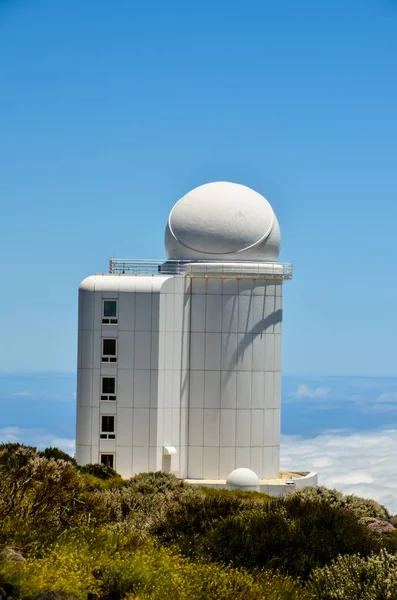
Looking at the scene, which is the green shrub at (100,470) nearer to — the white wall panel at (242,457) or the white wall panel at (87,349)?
the white wall panel at (87,349)

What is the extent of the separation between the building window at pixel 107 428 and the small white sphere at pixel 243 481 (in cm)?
467

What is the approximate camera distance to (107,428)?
154ft

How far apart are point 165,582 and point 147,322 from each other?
23832 mm

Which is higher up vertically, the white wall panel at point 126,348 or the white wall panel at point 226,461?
the white wall panel at point 126,348

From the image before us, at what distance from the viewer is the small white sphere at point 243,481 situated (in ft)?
152

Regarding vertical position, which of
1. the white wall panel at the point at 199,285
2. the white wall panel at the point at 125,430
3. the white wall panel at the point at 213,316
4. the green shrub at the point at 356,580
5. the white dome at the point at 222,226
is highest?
the white dome at the point at 222,226

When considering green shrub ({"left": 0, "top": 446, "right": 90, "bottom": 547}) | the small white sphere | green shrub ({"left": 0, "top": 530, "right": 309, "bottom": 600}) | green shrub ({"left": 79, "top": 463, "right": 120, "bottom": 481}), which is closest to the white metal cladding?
green shrub ({"left": 79, "top": 463, "right": 120, "bottom": 481})

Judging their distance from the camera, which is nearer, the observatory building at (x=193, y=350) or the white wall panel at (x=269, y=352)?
the observatory building at (x=193, y=350)

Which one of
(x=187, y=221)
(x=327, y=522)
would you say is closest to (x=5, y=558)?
(x=327, y=522)

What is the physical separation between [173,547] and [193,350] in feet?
68.3

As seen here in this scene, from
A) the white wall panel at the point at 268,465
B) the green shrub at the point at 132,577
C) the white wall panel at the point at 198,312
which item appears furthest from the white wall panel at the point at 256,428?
the green shrub at the point at 132,577

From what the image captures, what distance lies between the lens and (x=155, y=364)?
154 ft

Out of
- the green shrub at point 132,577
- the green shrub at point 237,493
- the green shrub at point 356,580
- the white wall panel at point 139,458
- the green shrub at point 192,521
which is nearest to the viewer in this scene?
the green shrub at point 132,577

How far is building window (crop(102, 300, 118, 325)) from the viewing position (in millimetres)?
47094
